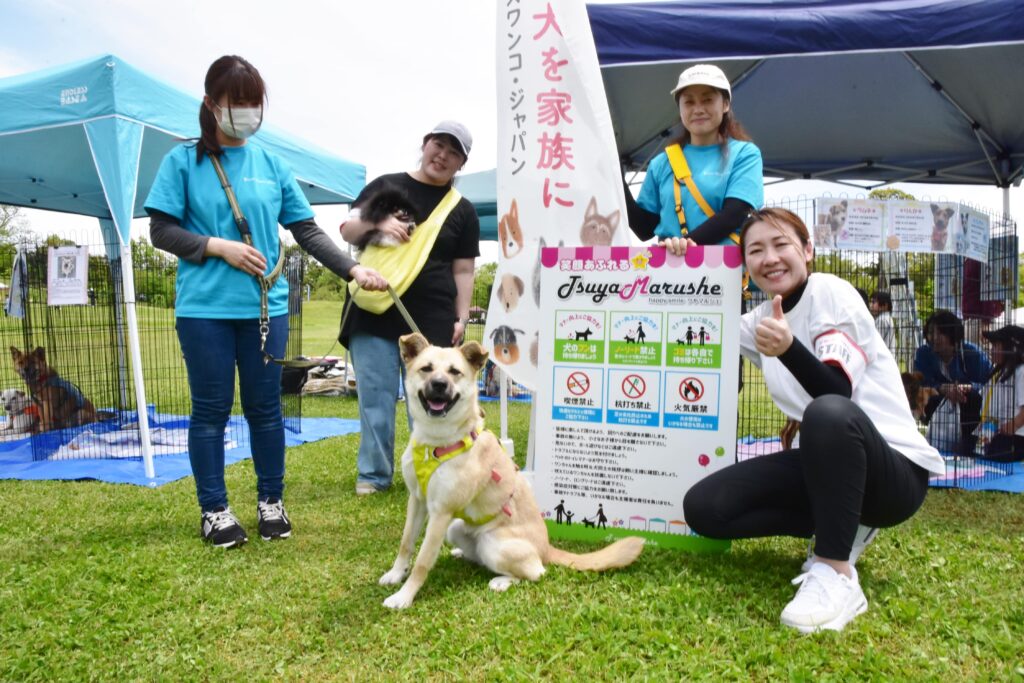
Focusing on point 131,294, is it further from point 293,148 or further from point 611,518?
point 611,518

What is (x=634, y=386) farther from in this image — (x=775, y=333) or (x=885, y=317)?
(x=885, y=317)

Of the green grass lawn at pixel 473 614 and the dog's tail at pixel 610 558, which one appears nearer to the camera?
the green grass lawn at pixel 473 614

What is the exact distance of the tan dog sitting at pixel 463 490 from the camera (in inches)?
97.3

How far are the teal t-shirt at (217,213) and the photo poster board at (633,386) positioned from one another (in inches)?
53.0

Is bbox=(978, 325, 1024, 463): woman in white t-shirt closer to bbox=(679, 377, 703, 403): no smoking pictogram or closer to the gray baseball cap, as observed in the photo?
bbox=(679, 377, 703, 403): no smoking pictogram

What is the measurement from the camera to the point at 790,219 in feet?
7.80

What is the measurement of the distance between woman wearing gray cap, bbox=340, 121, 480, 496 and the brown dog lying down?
143 inches

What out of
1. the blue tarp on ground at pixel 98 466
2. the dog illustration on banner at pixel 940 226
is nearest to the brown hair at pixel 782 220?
the dog illustration on banner at pixel 940 226

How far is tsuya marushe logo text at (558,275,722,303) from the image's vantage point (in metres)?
2.77

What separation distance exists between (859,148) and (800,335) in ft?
21.8

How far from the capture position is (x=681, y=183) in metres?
3.10

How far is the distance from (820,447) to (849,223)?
2.61 metres

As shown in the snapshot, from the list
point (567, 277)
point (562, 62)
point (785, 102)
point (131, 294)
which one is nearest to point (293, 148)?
point (131, 294)

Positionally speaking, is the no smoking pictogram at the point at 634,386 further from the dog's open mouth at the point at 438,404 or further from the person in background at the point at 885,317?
the person in background at the point at 885,317
